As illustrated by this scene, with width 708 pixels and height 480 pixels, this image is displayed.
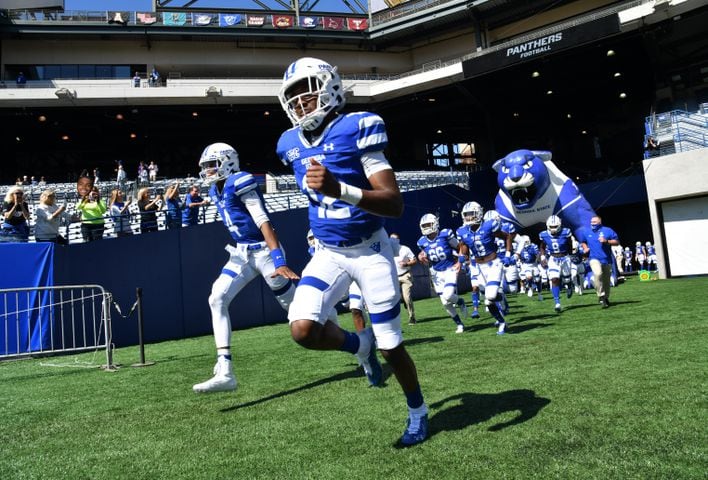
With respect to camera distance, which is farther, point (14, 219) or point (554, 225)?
point (554, 225)

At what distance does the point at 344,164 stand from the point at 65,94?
102 feet

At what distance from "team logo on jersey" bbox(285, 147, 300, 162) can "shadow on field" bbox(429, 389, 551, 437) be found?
2211 mm

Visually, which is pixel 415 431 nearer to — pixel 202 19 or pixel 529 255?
pixel 529 255

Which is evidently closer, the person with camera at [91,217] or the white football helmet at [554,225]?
the person with camera at [91,217]

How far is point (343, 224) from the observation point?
13.8ft

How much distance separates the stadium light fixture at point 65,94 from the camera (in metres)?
30.2

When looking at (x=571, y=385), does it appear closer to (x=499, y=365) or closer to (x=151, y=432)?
(x=499, y=365)

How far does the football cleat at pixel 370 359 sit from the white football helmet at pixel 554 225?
1104 cm

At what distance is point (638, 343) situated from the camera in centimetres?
708

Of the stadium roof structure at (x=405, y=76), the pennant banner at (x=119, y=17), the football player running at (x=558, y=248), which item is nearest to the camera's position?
the football player running at (x=558, y=248)

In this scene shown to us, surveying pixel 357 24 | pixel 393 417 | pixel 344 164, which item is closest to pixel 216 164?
pixel 344 164

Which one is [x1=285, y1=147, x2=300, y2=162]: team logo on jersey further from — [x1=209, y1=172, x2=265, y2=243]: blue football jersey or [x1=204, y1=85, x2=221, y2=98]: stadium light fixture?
[x1=204, y1=85, x2=221, y2=98]: stadium light fixture

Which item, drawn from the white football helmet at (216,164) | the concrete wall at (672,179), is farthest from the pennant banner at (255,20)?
the white football helmet at (216,164)

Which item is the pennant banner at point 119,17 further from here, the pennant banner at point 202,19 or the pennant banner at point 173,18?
the pennant banner at point 202,19
